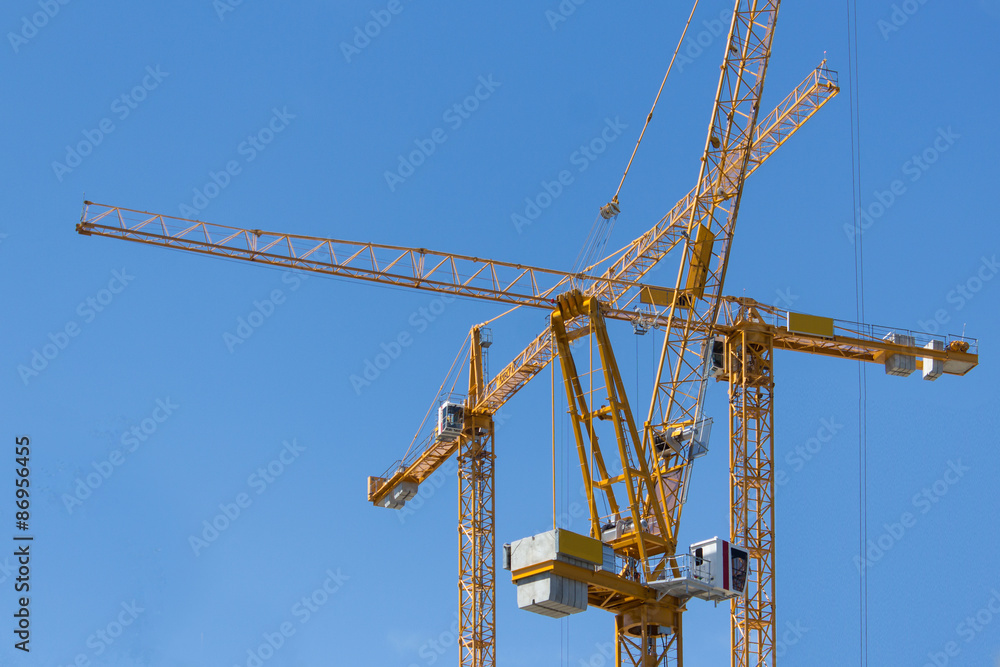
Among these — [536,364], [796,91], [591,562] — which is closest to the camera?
[591,562]

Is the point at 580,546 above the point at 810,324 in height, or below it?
below

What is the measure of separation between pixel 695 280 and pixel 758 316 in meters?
4.03

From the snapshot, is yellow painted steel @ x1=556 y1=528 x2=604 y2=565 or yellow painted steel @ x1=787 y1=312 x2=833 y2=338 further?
yellow painted steel @ x1=787 y1=312 x2=833 y2=338

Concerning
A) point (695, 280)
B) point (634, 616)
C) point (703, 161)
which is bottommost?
point (634, 616)

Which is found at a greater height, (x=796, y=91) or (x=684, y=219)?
(x=796, y=91)

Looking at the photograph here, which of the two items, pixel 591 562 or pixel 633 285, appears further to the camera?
pixel 633 285

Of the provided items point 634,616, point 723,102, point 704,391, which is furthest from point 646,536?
point 723,102

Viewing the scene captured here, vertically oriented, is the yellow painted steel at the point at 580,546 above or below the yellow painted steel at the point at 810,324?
below

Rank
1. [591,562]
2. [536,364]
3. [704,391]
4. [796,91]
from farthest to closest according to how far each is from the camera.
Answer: [536,364]
[796,91]
[704,391]
[591,562]

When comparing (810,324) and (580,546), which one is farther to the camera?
(810,324)

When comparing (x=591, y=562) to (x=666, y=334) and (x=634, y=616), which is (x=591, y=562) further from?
(x=666, y=334)

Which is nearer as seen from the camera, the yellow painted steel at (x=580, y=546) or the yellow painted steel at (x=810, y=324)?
the yellow painted steel at (x=580, y=546)

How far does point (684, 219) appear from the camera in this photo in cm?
10619

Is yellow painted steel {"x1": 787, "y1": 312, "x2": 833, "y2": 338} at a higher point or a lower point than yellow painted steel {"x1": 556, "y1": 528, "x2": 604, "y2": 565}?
higher
